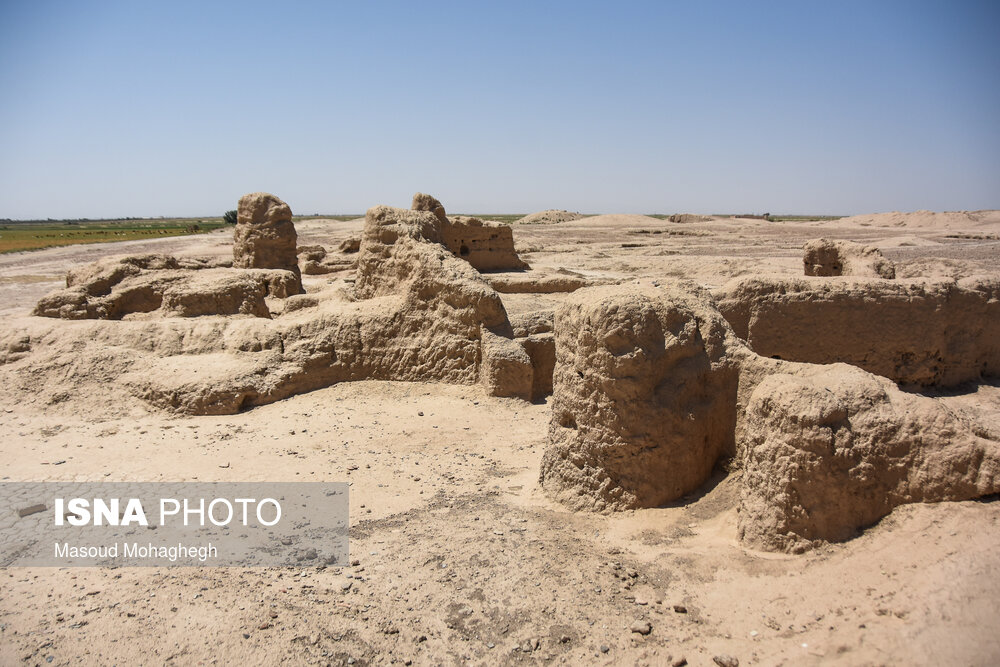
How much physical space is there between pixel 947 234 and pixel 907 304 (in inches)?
1410

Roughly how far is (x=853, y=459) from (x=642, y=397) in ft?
5.10

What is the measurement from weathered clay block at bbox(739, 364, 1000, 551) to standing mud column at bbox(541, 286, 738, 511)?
0.94 metres

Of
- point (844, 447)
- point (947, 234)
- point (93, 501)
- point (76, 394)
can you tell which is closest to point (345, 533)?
point (93, 501)

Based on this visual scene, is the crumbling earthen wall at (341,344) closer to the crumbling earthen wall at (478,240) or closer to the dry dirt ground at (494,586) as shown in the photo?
the dry dirt ground at (494,586)

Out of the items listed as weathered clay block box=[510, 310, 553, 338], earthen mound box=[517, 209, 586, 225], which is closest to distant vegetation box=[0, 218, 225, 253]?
earthen mound box=[517, 209, 586, 225]

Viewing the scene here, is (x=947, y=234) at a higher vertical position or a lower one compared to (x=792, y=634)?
higher

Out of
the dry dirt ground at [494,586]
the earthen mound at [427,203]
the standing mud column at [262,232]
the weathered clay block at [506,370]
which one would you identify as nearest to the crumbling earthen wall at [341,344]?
the weathered clay block at [506,370]

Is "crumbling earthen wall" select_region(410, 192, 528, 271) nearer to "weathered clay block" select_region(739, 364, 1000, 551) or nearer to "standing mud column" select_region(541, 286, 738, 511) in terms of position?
"standing mud column" select_region(541, 286, 738, 511)

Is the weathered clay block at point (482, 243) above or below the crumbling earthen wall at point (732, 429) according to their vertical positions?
above

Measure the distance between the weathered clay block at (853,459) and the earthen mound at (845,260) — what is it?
248 inches

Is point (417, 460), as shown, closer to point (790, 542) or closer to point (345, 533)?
point (345, 533)

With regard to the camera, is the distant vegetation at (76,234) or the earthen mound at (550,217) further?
the earthen mound at (550,217)

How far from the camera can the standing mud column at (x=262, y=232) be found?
633 inches

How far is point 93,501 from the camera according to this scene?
19.2 ft
